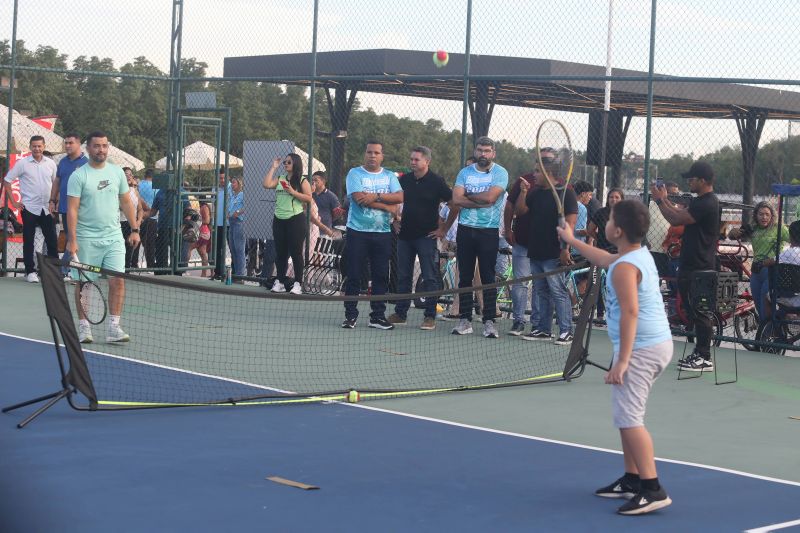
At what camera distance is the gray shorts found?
5.78m

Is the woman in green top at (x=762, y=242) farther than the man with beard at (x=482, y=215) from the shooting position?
Yes

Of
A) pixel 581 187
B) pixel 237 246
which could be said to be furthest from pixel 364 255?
pixel 237 246

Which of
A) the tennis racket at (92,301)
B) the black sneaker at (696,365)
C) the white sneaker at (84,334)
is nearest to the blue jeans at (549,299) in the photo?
the black sneaker at (696,365)

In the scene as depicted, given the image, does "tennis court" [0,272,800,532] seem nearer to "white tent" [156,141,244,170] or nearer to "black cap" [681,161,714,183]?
"black cap" [681,161,714,183]

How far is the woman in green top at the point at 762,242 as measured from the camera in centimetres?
1227

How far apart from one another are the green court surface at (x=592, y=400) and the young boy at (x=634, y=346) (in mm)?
1273

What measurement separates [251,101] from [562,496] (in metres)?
22.5

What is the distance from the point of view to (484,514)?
5.63 m

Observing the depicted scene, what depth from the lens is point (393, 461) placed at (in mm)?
6723

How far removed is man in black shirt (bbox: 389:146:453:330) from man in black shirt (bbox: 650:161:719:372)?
2707 mm

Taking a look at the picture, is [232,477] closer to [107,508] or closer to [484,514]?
[107,508]

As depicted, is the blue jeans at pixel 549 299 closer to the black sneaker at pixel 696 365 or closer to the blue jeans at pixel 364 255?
the black sneaker at pixel 696 365

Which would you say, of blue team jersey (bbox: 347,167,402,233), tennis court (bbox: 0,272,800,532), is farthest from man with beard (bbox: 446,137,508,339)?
tennis court (bbox: 0,272,800,532)

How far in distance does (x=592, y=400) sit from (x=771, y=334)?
3866 mm
